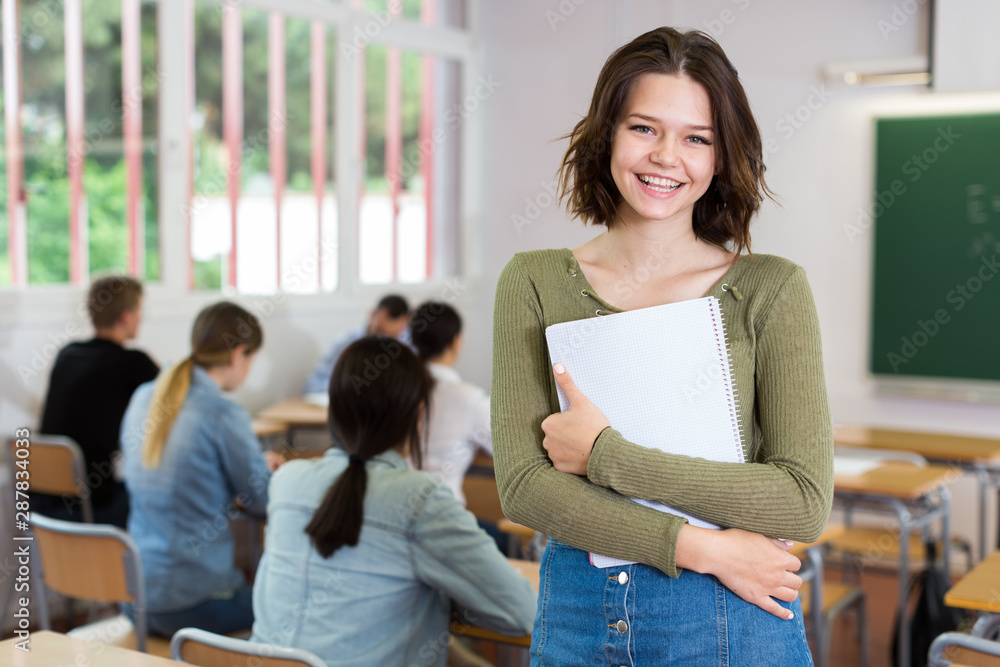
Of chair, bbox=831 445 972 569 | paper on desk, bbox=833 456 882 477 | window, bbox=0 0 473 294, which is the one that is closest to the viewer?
paper on desk, bbox=833 456 882 477

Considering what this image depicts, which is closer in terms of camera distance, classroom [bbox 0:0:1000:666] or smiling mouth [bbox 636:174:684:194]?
smiling mouth [bbox 636:174:684:194]

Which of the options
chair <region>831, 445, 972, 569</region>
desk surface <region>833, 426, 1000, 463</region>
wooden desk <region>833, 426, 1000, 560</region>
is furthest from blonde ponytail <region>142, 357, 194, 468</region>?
wooden desk <region>833, 426, 1000, 560</region>

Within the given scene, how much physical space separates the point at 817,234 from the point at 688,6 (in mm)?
1469

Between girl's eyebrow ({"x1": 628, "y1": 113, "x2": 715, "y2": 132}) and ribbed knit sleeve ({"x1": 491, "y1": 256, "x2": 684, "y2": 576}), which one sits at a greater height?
girl's eyebrow ({"x1": 628, "y1": 113, "x2": 715, "y2": 132})

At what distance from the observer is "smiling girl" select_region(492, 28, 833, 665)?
105cm

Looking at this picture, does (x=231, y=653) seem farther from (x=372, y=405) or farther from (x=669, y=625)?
(x=669, y=625)

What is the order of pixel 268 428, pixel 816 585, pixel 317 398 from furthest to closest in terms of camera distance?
pixel 317 398, pixel 268 428, pixel 816 585

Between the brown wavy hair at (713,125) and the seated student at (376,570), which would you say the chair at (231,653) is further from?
the brown wavy hair at (713,125)

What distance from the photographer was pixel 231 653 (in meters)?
1.59

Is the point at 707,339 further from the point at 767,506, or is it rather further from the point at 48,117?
the point at 48,117

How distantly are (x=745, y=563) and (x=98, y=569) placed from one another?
184cm

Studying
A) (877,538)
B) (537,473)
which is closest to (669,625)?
(537,473)

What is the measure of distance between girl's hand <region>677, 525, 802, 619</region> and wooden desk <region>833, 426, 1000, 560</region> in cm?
308

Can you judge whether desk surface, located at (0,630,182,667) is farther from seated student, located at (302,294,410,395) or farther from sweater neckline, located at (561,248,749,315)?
seated student, located at (302,294,410,395)
